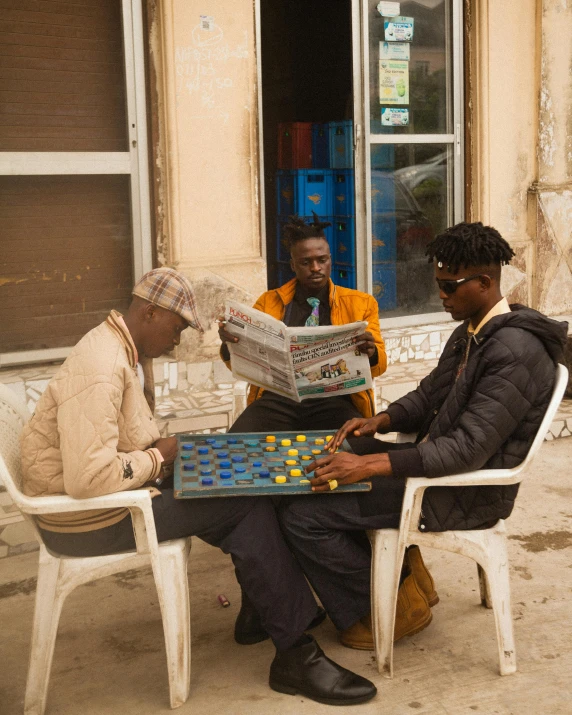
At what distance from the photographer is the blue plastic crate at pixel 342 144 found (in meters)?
5.98

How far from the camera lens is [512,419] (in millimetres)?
2869

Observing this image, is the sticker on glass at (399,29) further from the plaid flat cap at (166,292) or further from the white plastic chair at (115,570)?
the white plastic chair at (115,570)

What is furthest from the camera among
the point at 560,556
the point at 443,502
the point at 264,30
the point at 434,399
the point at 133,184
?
the point at 264,30

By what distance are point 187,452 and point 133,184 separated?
2.28 m

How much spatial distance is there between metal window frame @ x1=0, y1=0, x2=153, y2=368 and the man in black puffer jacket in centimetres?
219

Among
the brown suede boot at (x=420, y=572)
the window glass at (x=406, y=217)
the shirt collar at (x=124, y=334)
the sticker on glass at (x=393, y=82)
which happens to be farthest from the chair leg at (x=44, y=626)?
the sticker on glass at (x=393, y=82)

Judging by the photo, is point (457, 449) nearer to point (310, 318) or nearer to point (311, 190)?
point (310, 318)

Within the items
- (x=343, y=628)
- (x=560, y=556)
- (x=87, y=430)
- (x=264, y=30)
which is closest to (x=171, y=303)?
(x=87, y=430)

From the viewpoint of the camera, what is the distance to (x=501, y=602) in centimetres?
301

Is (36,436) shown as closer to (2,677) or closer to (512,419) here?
(2,677)

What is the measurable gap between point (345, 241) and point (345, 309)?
7.60 ft

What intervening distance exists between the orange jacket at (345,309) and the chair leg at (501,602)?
3.42 ft

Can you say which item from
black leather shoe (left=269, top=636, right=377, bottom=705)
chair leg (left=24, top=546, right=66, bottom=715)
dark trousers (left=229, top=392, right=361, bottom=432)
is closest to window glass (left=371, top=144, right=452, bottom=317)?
dark trousers (left=229, top=392, right=361, bottom=432)

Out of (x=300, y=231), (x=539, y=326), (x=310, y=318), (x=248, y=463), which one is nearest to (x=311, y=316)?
(x=310, y=318)
